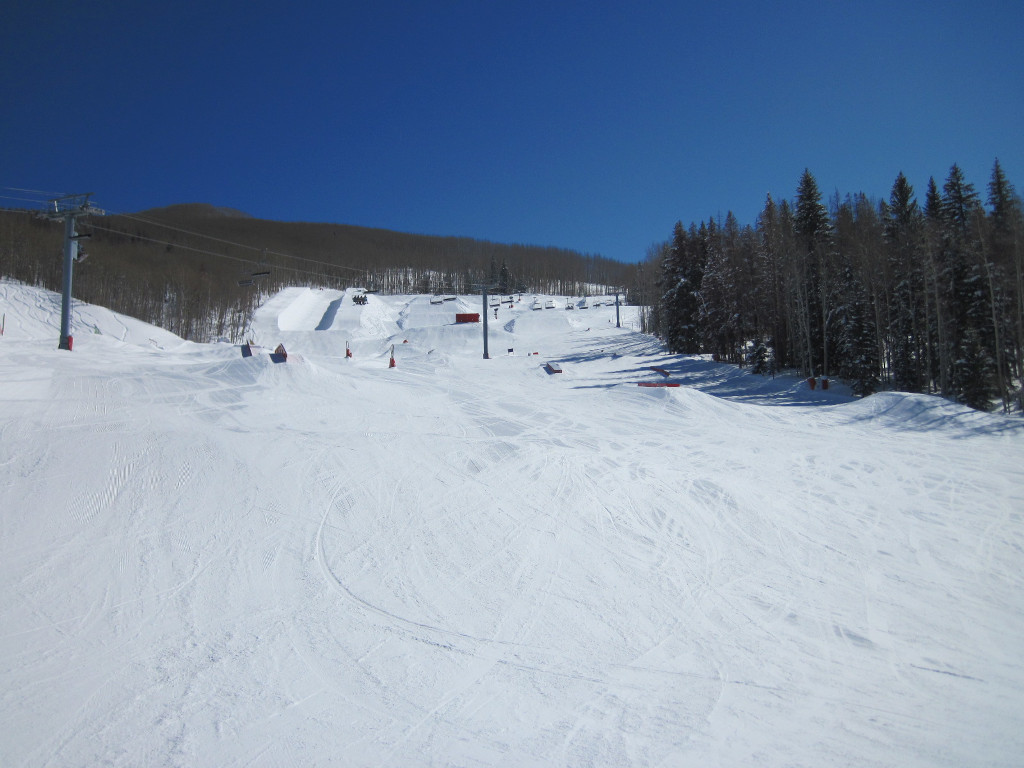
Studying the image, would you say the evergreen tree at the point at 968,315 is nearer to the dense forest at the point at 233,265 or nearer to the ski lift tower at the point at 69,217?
the dense forest at the point at 233,265

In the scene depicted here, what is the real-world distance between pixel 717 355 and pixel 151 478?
37933 millimetres

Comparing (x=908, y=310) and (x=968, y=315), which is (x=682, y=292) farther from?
(x=968, y=315)

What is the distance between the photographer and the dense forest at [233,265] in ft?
179

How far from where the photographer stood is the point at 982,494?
9.10 meters

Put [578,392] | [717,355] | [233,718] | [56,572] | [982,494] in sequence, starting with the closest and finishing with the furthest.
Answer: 1. [233,718]
2. [56,572]
3. [982,494]
4. [578,392]
5. [717,355]

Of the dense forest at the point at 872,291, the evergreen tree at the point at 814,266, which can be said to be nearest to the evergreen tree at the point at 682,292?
the dense forest at the point at 872,291

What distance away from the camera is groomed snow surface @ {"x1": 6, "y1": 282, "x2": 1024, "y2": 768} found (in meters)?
3.51

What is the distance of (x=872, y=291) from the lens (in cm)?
2697

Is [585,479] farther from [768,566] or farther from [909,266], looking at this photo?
[909,266]

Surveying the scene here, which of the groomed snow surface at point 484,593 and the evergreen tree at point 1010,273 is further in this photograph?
the evergreen tree at point 1010,273

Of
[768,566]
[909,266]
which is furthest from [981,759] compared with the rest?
[909,266]

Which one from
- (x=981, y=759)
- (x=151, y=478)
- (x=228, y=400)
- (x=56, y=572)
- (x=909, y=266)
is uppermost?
(x=909, y=266)

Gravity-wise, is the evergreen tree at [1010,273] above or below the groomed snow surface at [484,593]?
above

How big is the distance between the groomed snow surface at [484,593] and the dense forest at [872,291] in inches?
557
